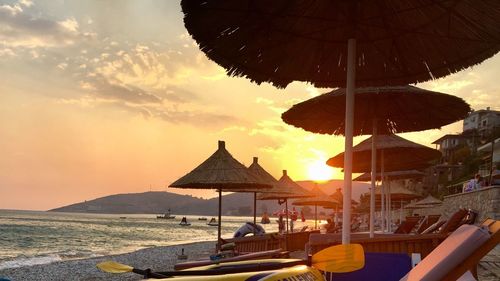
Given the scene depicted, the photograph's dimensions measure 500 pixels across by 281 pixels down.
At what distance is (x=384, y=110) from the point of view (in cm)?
739

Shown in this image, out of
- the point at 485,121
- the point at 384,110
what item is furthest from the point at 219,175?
the point at 485,121

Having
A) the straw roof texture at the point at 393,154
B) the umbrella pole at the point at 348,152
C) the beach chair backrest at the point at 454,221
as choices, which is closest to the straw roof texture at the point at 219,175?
the straw roof texture at the point at 393,154

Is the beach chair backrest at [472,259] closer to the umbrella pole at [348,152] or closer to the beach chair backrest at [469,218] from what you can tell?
the umbrella pole at [348,152]

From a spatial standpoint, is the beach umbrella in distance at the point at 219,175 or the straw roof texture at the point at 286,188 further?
the straw roof texture at the point at 286,188

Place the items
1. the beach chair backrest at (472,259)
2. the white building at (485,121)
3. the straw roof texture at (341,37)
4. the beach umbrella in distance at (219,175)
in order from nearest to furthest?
the beach chair backrest at (472,259)
the straw roof texture at (341,37)
the beach umbrella in distance at (219,175)
the white building at (485,121)

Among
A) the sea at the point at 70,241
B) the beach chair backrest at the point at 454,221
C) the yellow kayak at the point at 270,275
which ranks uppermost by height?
the beach chair backrest at the point at 454,221

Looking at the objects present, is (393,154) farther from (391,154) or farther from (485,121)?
(485,121)

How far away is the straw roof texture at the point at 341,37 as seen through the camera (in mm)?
4055

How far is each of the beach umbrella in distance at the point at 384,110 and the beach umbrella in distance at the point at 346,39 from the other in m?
1.05

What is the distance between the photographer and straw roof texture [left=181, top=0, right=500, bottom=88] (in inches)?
160

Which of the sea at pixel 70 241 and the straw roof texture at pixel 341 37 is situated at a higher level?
the straw roof texture at pixel 341 37

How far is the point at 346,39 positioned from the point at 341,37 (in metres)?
0.06

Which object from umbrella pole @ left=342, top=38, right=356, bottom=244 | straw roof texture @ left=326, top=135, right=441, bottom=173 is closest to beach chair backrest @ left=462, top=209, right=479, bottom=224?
straw roof texture @ left=326, top=135, right=441, bottom=173

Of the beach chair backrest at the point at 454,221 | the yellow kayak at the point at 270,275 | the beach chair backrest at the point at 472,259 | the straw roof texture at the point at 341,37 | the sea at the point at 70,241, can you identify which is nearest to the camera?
the beach chair backrest at the point at 472,259
